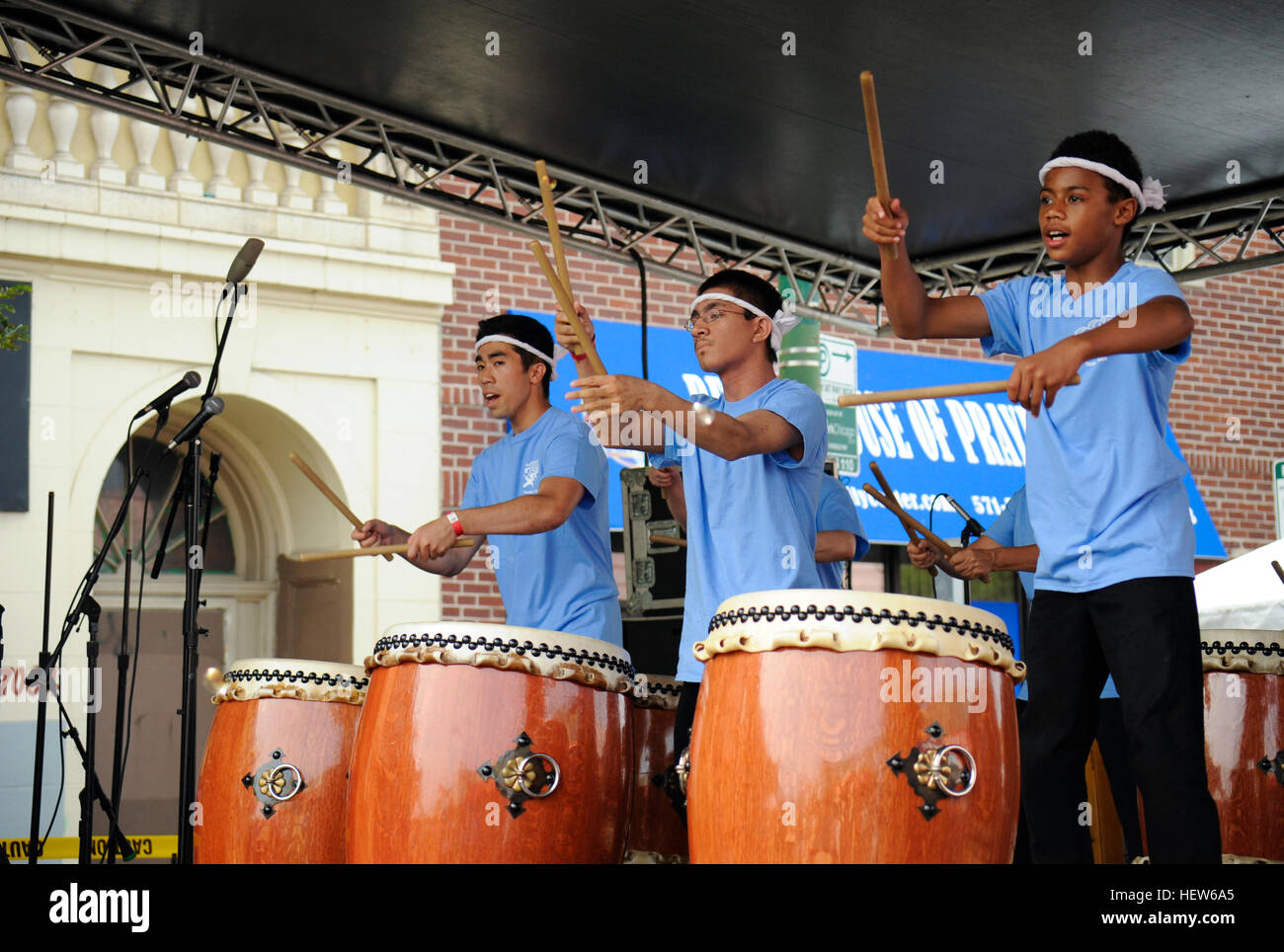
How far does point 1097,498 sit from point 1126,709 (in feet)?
1.25

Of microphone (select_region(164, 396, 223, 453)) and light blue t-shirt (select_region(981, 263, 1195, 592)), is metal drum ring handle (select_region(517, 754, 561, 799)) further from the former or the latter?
microphone (select_region(164, 396, 223, 453))

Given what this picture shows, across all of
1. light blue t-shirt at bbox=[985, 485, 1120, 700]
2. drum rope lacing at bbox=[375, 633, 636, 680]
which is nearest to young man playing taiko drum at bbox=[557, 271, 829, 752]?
drum rope lacing at bbox=[375, 633, 636, 680]

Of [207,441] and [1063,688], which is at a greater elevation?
[207,441]

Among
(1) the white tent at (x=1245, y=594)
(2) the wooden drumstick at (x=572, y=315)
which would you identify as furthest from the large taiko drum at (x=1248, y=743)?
(1) the white tent at (x=1245, y=594)

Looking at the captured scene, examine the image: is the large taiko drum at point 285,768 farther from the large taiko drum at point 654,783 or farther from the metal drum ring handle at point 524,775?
the metal drum ring handle at point 524,775

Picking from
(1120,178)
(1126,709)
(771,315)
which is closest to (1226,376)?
(771,315)

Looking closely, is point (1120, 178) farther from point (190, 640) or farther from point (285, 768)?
point (190, 640)

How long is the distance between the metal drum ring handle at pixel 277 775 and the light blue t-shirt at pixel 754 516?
3.82 ft

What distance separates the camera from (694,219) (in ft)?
20.9

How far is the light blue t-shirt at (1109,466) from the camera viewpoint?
8.67ft

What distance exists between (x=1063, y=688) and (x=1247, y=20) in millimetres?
2737

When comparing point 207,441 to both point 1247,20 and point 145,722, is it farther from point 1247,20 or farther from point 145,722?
point 1247,20

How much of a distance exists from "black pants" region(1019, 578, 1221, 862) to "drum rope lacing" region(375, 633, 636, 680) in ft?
3.15
